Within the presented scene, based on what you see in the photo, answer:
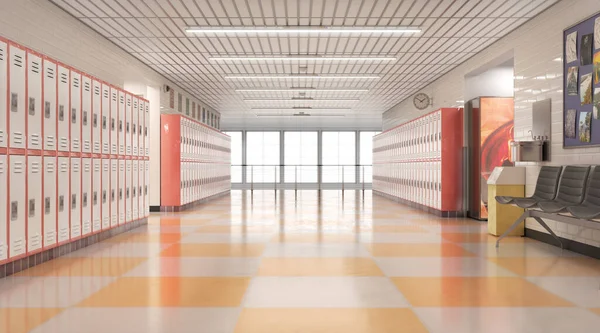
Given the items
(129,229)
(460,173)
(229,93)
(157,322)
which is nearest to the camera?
(157,322)

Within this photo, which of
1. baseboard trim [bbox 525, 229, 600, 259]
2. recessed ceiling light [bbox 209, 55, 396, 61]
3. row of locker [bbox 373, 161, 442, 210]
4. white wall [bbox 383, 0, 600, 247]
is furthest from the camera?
row of locker [bbox 373, 161, 442, 210]

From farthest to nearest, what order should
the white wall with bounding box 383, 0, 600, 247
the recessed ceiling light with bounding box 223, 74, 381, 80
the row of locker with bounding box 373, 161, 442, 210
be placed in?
the recessed ceiling light with bounding box 223, 74, 381, 80 → the row of locker with bounding box 373, 161, 442, 210 → the white wall with bounding box 383, 0, 600, 247

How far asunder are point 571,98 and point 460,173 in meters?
4.22

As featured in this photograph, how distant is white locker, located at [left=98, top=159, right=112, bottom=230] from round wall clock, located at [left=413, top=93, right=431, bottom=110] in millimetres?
9427

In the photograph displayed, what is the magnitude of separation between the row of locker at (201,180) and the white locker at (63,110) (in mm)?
6007

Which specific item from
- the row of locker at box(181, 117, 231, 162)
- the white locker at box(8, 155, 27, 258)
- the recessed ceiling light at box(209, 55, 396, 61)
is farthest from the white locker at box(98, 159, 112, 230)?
the row of locker at box(181, 117, 231, 162)

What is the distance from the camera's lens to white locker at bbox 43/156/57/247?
5328 millimetres

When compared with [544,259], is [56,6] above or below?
above

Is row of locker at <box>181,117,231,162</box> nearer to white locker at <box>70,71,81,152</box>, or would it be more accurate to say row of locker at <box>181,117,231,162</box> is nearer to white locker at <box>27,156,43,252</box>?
white locker at <box>70,71,81,152</box>

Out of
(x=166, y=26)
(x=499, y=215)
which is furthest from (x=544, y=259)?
(x=166, y=26)

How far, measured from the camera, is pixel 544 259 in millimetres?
5637

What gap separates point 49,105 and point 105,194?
198 centimetres

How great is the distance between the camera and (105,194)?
698cm

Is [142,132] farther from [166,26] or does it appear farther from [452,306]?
[452,306]
